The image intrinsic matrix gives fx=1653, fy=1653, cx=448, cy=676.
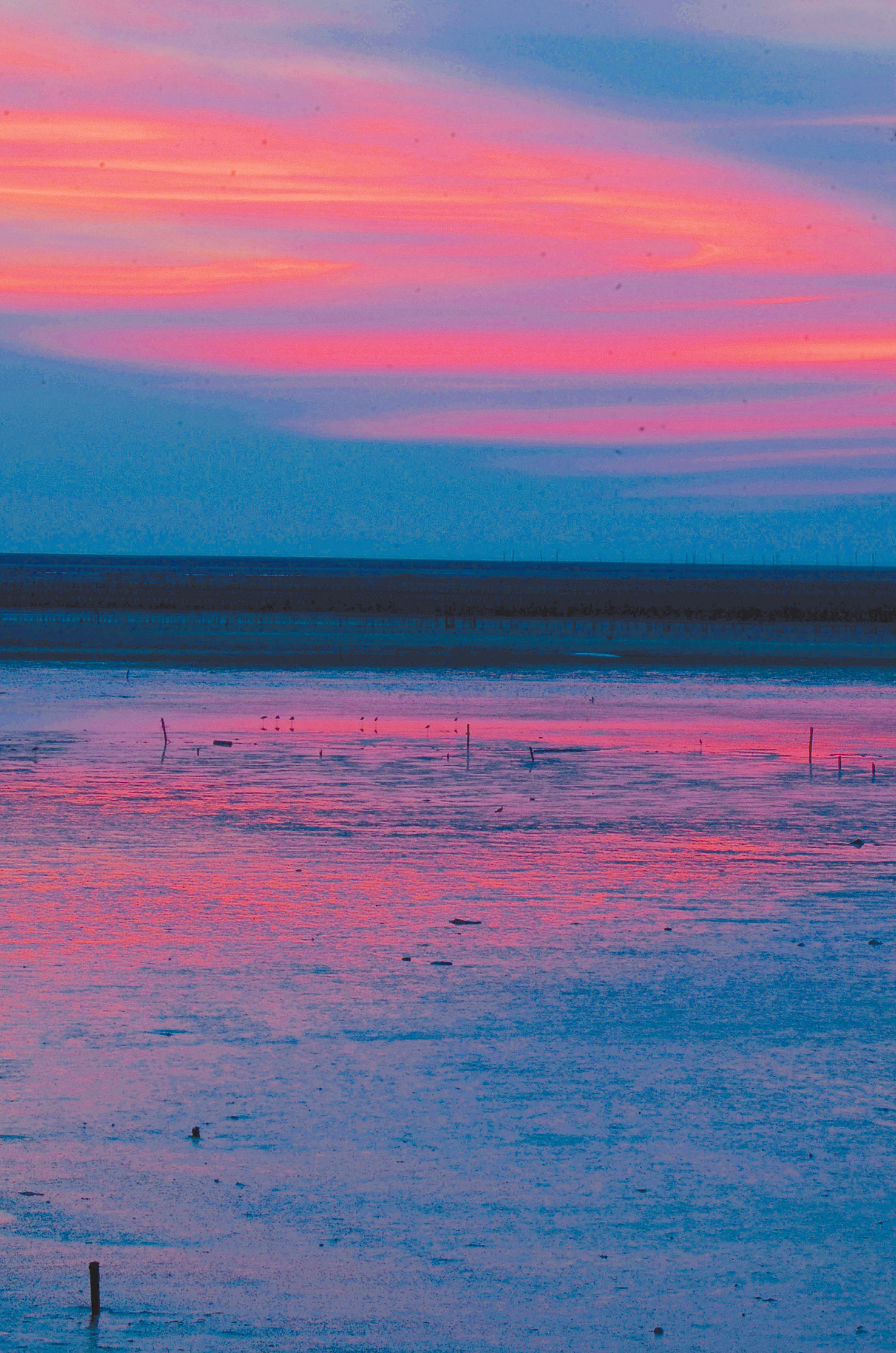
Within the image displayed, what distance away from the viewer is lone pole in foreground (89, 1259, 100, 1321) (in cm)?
532

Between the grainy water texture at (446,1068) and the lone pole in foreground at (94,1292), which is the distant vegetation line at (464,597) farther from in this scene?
the lone pole in foreground at (94,1292)

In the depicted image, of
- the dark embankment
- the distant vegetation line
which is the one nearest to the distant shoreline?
the dark embankment

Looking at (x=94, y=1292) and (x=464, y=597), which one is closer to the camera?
(x=94, y=1292)

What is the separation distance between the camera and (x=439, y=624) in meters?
60.6

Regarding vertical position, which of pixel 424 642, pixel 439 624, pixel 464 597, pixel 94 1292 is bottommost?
pixel 464 597

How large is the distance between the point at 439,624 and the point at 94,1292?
55.4 m

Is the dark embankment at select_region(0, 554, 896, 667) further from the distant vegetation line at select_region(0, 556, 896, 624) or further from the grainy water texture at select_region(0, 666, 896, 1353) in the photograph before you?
the grainy water texture at select_region(0, 666, 896, 1353)

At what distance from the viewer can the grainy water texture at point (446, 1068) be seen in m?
5.55

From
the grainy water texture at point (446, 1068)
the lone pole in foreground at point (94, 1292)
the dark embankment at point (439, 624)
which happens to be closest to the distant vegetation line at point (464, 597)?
the dark embankment at point (439, 624)

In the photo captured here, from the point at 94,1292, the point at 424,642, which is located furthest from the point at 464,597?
the point at 94,1292

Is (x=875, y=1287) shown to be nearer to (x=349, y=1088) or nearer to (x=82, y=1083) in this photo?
(x=349, y=1088)

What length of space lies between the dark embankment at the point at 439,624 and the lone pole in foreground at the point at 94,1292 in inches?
1289

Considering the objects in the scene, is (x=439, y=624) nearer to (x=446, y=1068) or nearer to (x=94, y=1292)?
(x=446, y=1068)

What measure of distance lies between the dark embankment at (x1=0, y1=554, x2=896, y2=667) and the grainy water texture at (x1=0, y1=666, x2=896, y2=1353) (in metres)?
24.4
